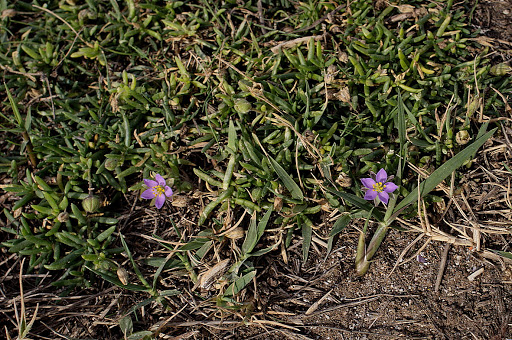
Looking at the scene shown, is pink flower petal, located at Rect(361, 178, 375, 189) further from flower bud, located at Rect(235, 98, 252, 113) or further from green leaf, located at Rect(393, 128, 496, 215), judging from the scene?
flower bud, located at Rect(235, 98, 252, 113)

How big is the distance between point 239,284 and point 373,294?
2.31 feet

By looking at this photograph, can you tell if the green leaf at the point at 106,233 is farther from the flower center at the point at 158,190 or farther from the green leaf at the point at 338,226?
the green leaf at the point at 338,226

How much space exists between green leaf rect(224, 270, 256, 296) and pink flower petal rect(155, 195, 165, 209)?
2.00ft

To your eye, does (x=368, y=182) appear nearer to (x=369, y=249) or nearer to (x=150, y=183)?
(x=369, y=249)

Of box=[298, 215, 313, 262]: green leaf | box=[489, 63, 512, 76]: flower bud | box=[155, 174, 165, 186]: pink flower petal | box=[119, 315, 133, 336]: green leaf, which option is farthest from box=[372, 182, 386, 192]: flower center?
box=[119, 315, 133, 336]: green leaf

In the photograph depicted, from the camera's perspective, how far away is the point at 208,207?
2.46m

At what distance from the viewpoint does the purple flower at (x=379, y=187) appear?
223 centimetres

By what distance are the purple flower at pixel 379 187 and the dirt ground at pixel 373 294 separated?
277 mm

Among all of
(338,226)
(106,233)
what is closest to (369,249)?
(338,226)

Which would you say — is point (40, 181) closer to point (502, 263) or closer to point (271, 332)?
point (271, 332)

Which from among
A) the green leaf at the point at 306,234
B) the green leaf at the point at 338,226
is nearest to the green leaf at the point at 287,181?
the green leaf at the point at 306,234

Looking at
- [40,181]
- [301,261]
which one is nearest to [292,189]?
[301,261]

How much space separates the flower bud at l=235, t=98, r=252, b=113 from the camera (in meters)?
2.52

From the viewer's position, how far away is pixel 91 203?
2.50 metres
